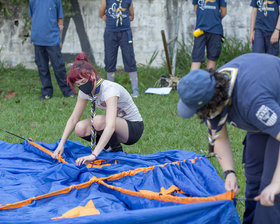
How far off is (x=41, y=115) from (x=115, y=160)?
2166 millimetres

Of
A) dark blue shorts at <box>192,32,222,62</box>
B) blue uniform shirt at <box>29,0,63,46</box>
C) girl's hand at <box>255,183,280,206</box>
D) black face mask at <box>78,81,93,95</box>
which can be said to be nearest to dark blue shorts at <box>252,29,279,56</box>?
dark blue shorts at <box>192,32,222,62</box>

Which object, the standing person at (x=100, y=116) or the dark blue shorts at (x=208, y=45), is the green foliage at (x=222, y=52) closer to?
the dark blue shorts at (x=208, y=45)

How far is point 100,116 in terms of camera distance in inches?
151

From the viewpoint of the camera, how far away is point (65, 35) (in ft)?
28.2

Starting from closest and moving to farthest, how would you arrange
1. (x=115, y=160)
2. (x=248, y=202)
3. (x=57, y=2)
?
(x=248, y=202) < (x=115, y=160) < (x=57, y=2)

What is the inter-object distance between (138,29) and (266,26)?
2984 millimetres

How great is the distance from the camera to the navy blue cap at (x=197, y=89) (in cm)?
199

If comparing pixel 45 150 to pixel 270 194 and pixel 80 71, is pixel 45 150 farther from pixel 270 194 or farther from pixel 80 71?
pixel 270 194

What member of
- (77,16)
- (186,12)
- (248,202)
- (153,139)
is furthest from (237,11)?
(248,202)

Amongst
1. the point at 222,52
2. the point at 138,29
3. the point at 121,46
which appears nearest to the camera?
the point at 121,46

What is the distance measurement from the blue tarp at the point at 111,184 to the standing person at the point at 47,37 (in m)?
2.60

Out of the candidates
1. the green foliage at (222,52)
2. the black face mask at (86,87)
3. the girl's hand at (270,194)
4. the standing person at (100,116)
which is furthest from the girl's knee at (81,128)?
the green foliage at (222,52)

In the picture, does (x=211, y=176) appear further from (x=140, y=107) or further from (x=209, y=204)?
(x=140, y=107)

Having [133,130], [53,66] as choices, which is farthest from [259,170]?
[53,66]
